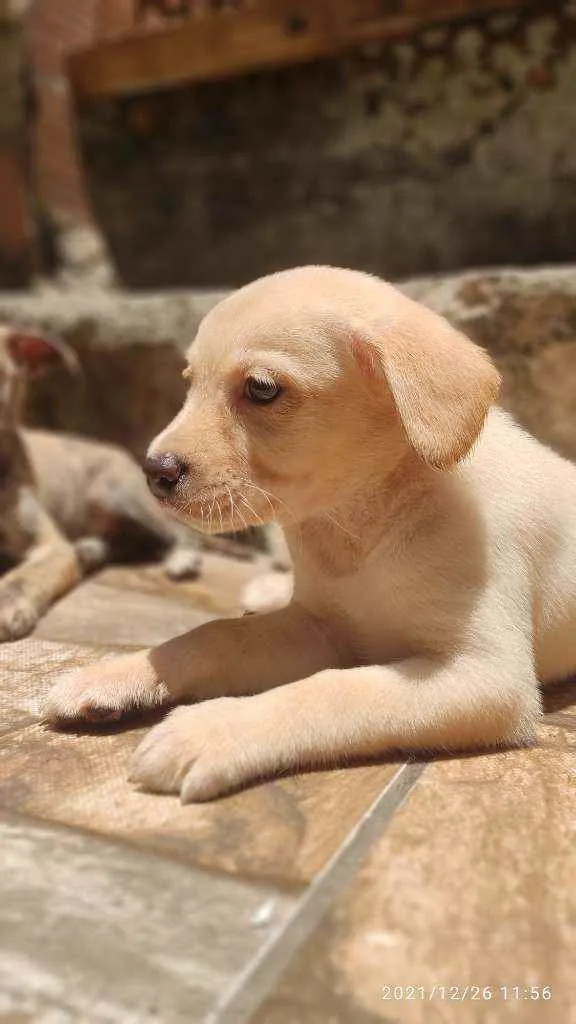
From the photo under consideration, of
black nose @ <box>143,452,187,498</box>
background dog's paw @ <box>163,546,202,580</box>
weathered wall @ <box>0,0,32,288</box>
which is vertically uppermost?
weathered wall @ <box>0,0,32,288</box>

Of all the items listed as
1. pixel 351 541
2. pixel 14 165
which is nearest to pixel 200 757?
pixel 351 541

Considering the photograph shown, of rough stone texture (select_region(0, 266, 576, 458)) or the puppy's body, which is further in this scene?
rough stone texture (select_region(0, 266, 576, 458))

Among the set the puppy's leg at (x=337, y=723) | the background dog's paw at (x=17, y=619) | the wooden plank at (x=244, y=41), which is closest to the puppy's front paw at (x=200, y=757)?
the puppy's leg at (x=337, y=723)

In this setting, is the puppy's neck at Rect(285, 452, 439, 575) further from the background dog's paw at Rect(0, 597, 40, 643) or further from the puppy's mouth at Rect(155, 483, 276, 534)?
the background dog's paw at Rect(0, 597, 40, 643)

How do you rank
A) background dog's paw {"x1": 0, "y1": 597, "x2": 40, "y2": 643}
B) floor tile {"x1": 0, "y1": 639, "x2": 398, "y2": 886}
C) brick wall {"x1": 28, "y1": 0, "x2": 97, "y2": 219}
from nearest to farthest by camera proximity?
floor tile {"x1": 0, "y1": 639, "x2": 398, "y2": 886} → background dog's paw {"x1": 0, "y1": 597, "x2": 40, "y2": 643} → brick wall {"x1": 28, "y1": 0, "x2": 97, "y2": 219}

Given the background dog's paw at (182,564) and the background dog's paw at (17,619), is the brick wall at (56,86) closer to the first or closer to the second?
the background dog's paw at (182,564)

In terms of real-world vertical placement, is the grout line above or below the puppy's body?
below
